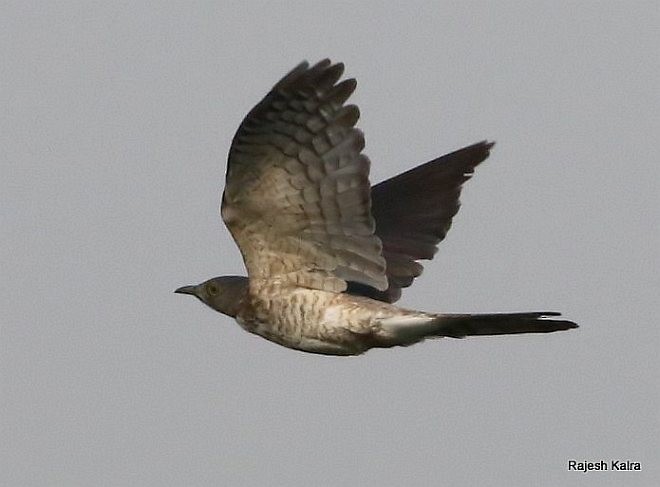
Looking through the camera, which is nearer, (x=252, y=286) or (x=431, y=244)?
(x=252, y=286)

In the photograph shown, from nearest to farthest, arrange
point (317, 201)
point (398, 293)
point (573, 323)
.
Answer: point (573, 323) → point (317, 201) → point (398, 293)

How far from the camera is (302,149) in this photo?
9219 mm

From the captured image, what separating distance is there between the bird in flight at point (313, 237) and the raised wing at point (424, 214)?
525 millimetres

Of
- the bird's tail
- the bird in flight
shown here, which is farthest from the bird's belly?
the bird's tail

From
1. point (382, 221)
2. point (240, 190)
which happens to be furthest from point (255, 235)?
point (382, 221)

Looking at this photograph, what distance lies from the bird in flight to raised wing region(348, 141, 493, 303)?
0.52 metres

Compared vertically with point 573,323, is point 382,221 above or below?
above

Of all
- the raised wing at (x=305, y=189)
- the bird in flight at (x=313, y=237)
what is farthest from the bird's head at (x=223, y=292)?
the raised wing at (x=305, y=189)

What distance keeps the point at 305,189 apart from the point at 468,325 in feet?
4.12

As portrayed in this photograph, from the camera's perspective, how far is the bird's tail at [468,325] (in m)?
8.87

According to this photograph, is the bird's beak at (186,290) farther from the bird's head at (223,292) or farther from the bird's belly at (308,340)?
the bird's belly at (308,340)

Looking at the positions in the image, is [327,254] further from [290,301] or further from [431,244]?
[431,244]

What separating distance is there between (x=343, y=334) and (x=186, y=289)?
169cm

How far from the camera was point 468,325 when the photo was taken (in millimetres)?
9141
